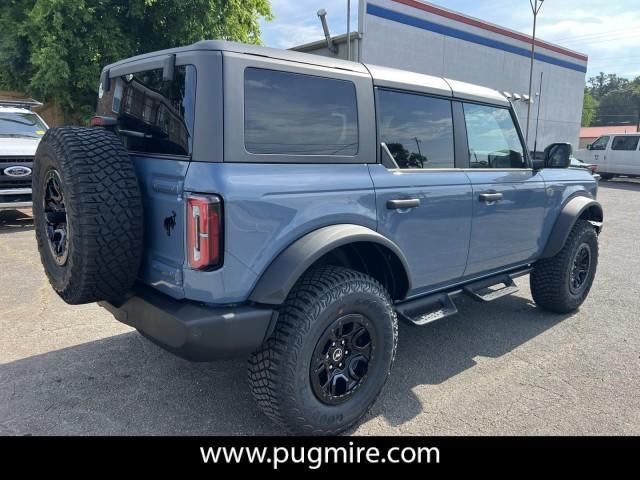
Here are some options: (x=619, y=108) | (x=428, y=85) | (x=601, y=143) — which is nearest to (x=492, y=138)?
(x=428, y=85)

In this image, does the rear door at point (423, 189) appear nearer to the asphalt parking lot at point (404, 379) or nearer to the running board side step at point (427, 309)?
the running board side step at point (427, 309)

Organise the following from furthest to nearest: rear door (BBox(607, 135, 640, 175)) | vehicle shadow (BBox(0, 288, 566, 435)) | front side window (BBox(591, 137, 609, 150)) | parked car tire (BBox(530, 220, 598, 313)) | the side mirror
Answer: front side window (BBox(591, 137, 609, 150)), rear door (BBox(607, 135, 640, 175)), parked car tire (BBox(530, 220, 598, 313)), the side mirror, vehicle shadow (BBox(0, 288, 566, 435))

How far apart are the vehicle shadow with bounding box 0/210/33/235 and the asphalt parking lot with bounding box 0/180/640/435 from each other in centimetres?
375

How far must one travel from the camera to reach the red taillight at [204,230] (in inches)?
84.0

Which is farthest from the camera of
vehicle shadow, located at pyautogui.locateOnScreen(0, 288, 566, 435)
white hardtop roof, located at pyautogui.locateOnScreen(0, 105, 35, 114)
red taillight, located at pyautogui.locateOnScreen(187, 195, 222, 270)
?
white hardtop roof, located at pyautogui.locateOnScreen(0, 105, 35, 114)

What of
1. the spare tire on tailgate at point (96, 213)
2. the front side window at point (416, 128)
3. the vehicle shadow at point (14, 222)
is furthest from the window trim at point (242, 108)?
the vehicle shadow at point (14, 222)

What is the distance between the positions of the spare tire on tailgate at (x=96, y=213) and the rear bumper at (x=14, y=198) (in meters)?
6.08

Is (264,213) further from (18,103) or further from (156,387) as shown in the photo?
(18,103)

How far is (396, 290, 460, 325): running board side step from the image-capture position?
3129 millimetres

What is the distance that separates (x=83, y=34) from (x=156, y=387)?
34.3 feet

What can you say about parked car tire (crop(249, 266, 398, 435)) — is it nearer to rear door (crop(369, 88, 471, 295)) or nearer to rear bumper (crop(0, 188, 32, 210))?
rear door (crop(369, 88, 471, 295))

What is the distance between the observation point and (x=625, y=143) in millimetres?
19438

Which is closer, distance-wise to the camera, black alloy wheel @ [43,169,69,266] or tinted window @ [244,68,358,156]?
tinted window @ [244,68,358,156]
